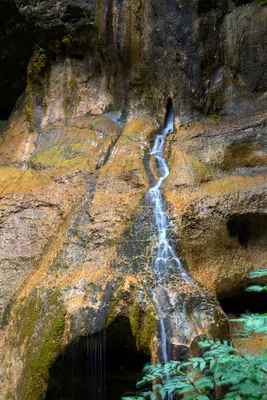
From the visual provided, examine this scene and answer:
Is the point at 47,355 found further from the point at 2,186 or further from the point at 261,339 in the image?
the point at 2,186

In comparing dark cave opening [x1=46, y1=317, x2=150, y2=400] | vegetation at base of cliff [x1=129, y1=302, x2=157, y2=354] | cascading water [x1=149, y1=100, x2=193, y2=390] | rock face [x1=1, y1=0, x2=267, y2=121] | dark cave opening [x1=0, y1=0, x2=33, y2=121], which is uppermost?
dark cave opening [x1=0, y1=0, x2=33, y2=121]

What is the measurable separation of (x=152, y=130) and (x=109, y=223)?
2830mm

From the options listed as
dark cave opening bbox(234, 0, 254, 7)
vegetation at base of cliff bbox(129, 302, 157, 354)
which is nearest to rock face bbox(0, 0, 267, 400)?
vegetation at base of cliff bbox(129, 302, 157, 354)

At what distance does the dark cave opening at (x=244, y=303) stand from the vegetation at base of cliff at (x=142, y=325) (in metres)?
1.69

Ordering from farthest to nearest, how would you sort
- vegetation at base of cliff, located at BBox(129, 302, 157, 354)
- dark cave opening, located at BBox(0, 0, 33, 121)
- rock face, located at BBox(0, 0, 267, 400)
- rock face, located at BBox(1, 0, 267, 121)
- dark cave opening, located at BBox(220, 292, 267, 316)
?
dark cave opening, located at BBox(0, 0, 33, 121)
rock face, located at BBox(1, 0, 267, 121)
dark cave opening, located at BBox(220, 292, 267, 316)
rock face, located at BBox(0, 0, 267, 400)
vegetation at base of cliff, located at BBox(129, 302, 157, 354)

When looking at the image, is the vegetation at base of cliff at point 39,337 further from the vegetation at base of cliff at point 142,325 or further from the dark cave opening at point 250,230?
the dark cave opening at point 250,230

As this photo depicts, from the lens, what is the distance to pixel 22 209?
262 inches

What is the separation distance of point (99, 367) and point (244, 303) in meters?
2.56

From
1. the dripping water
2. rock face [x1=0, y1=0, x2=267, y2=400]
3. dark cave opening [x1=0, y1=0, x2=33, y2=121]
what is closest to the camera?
the dripping water

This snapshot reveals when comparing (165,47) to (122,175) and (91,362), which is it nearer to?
(122,175)

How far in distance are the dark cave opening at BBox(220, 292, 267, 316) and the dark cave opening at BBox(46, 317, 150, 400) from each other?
4.91 ft

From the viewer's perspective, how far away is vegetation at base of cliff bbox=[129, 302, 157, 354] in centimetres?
448

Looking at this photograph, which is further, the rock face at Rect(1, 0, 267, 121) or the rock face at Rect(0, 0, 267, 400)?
the rock face at Rect(1, 0, 267, 121)

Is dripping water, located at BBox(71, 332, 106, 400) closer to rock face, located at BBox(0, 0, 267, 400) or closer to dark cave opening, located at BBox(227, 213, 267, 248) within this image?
rock face, located at BBox(0, 0, 267, 400)
